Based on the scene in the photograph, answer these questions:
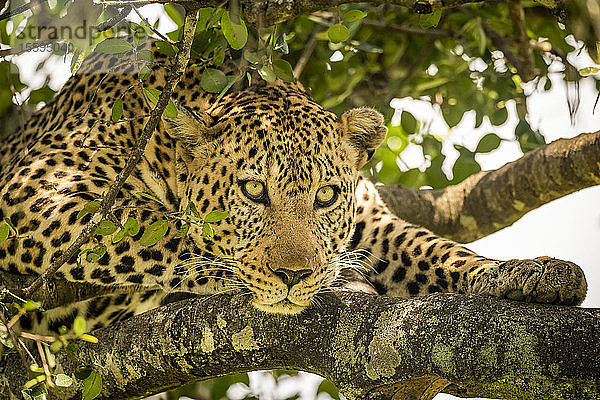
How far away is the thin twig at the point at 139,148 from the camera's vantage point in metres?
3.49

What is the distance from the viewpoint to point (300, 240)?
15.3 feet

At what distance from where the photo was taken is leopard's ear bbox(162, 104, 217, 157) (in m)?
5.03

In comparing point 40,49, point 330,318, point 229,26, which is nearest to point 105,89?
point 40,49

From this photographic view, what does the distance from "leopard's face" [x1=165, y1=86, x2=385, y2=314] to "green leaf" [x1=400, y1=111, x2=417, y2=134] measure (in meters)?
1.56

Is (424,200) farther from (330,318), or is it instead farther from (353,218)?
(330,318)

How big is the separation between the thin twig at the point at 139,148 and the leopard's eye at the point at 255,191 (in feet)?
4.33

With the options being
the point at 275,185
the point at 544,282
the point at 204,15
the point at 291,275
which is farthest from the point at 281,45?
the point at 544,282

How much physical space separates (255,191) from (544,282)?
177 cm

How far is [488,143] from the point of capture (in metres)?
6.68

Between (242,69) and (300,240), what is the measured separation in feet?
3.10

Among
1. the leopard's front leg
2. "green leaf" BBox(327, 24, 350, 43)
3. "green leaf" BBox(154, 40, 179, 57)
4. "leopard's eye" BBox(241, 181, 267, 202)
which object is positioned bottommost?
the leopard's front leg

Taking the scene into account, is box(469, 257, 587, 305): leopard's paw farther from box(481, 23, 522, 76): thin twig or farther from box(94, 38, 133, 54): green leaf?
box(481, 23, 522, 76): thin twig

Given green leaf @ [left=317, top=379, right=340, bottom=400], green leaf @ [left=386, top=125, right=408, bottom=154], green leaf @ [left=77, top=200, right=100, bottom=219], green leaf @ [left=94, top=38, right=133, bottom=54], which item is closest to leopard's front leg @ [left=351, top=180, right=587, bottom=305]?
green leaf @ [left=317, top=379, right=340, bottom=400]

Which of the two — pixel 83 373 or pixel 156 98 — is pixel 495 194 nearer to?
pixel 156 98
